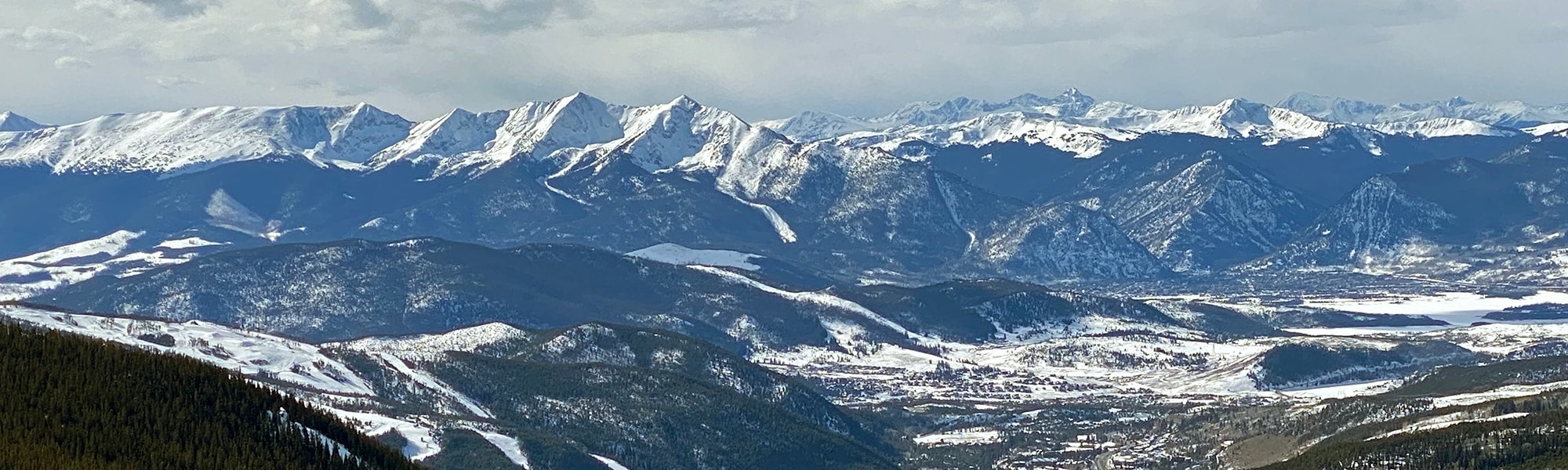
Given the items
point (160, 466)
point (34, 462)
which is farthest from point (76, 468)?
point (160, 466)

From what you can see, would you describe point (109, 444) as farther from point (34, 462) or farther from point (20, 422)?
point (34, 462)

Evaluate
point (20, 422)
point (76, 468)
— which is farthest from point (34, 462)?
point (20, 422)

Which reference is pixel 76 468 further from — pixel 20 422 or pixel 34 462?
pixel 20 422

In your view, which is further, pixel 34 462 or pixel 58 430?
pixel 58 430

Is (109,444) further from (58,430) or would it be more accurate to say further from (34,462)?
(34,462)

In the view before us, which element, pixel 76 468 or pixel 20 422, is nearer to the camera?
pixel 76 468

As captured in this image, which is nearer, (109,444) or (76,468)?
(76,468)
